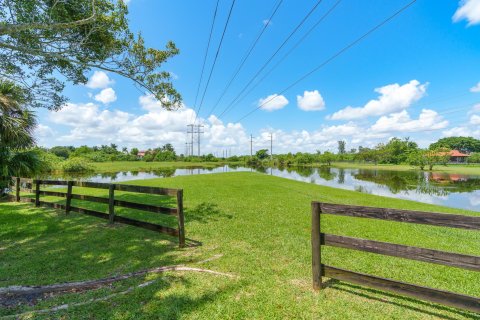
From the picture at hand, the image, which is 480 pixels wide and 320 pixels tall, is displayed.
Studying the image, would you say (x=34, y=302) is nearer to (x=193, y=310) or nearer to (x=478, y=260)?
(x=193, y=310)

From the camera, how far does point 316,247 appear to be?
3324 millimetres

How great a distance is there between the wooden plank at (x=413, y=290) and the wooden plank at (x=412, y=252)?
339mm

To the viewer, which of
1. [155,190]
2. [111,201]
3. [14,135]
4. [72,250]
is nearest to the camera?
[72,250]

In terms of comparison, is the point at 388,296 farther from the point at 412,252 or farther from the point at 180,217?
the point at 180,217

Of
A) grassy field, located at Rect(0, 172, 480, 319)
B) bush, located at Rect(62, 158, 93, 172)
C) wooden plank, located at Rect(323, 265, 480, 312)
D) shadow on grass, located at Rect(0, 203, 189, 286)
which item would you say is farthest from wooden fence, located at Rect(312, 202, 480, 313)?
bush, located at Rect(62, 158, 93, 172)

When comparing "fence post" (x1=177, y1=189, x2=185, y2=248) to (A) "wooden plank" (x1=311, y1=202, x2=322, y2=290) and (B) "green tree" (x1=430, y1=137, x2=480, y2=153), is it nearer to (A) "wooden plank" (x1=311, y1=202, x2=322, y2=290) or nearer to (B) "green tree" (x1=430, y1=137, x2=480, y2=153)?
(A) "wooden plank" (x1=311, y1=202, x2=322, y2=290)

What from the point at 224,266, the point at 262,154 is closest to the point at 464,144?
the point at 262,154

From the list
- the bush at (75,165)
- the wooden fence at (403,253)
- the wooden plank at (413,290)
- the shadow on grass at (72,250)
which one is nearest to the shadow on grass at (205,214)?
the shadow on grass at (72,250)

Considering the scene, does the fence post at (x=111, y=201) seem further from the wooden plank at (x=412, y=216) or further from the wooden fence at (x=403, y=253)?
the wooden plank at (x=412, y=216)

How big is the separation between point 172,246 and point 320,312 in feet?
11.2

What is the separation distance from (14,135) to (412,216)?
13609 millimetres

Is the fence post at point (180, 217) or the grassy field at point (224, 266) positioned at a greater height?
the fence post at point (180, 217)

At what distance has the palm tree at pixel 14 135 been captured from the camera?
366 inches

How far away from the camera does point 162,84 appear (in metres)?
8.29
